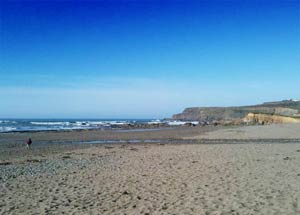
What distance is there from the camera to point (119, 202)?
864 centimetres

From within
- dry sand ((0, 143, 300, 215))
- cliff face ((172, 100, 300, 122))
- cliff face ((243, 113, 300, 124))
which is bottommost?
dry sand ((0, 143, 300, 215))

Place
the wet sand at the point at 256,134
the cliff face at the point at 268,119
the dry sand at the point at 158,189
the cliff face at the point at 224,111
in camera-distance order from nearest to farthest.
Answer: the dry sand at the point at 158,189, the wet sand at the point at 256,134, the cliff face at the point at 268,119, the cliff face at the point at 224,111

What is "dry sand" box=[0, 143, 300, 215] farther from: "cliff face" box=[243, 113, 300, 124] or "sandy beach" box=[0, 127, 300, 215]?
"cliff face" box=[243, 113, 300, 124]

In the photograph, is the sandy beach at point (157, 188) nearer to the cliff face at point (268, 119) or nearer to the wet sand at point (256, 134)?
the wet sand at point (256, 134)

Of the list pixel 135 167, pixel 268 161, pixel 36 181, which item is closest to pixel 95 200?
pixel 36 181

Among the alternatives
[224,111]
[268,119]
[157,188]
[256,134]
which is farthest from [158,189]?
[224,111]

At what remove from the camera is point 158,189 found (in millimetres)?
9945

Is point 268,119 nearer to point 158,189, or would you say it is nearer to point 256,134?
point 256,134

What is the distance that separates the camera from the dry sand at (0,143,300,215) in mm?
8000

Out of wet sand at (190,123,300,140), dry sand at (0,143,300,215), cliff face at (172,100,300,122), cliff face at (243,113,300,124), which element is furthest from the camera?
cliff face at (172,100,300,122)

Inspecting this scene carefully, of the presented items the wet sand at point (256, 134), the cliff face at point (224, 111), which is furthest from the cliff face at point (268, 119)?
the cliff face at point (224, 111)

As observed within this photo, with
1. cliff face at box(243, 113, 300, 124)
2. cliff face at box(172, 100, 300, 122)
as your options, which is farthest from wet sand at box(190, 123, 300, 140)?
cliff face at box(172, 100, 300, 122)

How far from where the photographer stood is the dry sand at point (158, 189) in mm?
8000

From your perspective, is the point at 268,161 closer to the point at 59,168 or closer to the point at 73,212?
the point at 59,168
